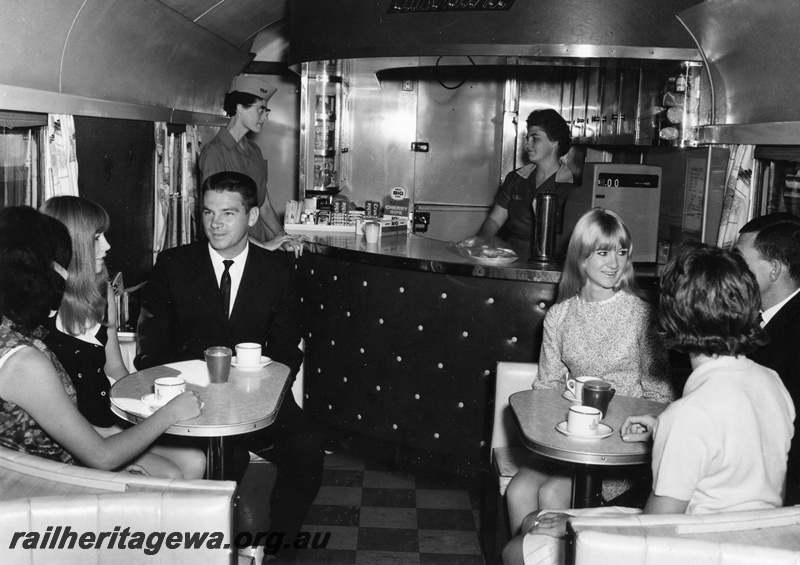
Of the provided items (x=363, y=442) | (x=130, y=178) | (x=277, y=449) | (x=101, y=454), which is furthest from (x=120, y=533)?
(x=130, y=178)

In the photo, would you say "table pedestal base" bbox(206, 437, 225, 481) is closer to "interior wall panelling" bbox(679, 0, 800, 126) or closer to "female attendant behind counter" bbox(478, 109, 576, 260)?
"female attendant behind counter" bbox(478, 109, 576, 260)

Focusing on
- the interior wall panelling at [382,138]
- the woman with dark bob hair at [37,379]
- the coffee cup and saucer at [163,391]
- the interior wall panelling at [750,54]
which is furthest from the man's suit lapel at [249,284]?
the interior wall panelling at [382,138]

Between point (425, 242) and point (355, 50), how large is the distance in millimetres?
1369

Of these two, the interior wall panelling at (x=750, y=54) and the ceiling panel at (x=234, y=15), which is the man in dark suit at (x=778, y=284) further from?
the ceiling panel at (x=234, y=15)

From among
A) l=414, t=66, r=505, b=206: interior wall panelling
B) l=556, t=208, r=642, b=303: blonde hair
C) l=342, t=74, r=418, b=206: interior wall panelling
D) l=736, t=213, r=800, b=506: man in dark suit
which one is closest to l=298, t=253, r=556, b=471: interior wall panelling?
l=556, t=208, r=642, b=303: blonde hair

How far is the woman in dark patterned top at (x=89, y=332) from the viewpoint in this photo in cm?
311

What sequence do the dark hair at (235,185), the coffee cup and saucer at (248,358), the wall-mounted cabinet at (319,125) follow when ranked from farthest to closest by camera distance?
the wall-mounted cabinet at (319,125), the dark hair at (235,185), the coffee cup and saucer at (248,358)

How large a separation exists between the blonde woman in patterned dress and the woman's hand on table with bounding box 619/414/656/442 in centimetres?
67

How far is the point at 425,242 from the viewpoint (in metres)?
5.32

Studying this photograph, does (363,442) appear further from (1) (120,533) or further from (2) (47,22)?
(1) (120,533)

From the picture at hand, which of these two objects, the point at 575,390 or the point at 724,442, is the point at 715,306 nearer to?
the point at 724,442

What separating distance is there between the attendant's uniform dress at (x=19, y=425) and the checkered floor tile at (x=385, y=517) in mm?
1568

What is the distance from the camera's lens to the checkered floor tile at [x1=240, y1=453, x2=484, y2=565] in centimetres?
372

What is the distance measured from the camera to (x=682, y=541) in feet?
5.56
